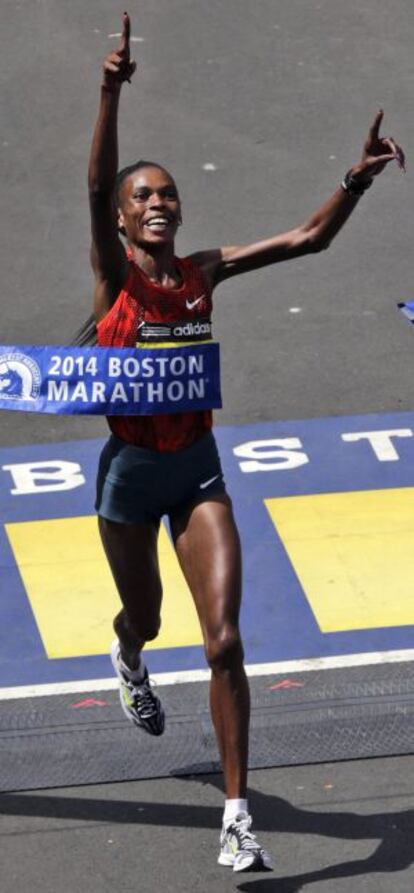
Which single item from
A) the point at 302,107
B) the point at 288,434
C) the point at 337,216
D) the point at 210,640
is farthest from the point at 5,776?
the point at 302,107

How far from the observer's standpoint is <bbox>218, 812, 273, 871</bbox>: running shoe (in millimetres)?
7098

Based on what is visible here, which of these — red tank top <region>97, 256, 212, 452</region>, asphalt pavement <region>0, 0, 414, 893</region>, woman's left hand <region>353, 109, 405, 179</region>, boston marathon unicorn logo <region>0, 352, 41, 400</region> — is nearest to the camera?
woman's left hand <region>353, 109, 405, 179</region>

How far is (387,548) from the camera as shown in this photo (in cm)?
1003

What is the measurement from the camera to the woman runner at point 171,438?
7238 millimetres

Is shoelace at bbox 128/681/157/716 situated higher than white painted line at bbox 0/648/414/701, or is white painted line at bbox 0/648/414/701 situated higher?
shoelace at bbox 128/681/157/716

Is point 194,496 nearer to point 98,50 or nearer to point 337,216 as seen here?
point 337,216

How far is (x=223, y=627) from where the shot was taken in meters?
7.22

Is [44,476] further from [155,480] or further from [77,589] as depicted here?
[155,480]

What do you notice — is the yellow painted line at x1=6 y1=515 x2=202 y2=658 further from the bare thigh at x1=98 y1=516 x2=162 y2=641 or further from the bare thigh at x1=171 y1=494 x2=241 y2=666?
the bare thigh at x1=171 y1=494 x2=241 y2=666

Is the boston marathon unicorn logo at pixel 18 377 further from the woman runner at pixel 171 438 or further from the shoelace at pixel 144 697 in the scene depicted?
the shoelace at pixel 144 697

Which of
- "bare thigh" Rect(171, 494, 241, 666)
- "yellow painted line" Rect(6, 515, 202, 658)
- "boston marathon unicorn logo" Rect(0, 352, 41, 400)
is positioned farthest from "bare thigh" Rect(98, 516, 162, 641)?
"yellow painted line" Rect(6, 515, 202, 658)

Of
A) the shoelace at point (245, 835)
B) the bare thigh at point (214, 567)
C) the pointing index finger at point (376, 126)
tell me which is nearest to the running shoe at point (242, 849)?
the shoelace at point (245, 835)

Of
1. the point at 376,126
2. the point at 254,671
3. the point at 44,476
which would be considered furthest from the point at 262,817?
the point at 44,476

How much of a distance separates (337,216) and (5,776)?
257 cm
